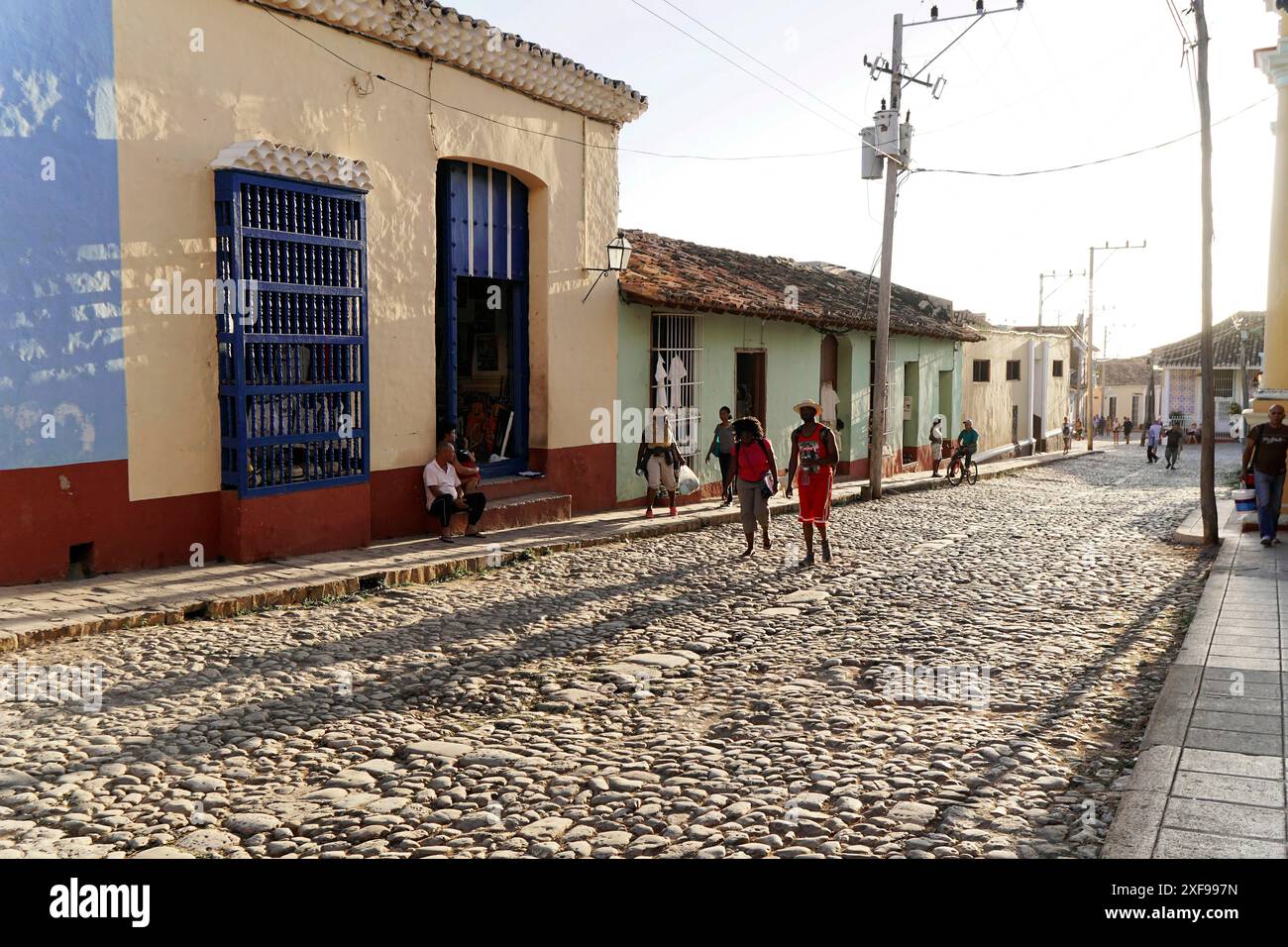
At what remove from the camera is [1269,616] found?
7926 millimetres

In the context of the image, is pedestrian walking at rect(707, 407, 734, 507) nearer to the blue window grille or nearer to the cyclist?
the blue window grille

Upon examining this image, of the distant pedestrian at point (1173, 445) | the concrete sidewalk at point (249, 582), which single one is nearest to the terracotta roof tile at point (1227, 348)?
the distant pedestrian at point (1173, 445)

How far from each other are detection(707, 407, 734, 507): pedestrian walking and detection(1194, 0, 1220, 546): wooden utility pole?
6.02m

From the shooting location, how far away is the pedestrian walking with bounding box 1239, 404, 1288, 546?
11.6 metres

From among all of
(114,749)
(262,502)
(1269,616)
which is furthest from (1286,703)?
(262,502)

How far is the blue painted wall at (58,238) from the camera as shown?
7.74 meters

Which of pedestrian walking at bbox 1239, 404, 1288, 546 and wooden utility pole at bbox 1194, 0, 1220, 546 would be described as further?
wooden utility pole at bbox 1194, 0, 1220, 546

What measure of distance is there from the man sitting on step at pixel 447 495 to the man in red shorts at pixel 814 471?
3366 millimetres

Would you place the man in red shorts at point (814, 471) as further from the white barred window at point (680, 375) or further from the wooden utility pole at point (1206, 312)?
the white barred window at point (680, 375)
